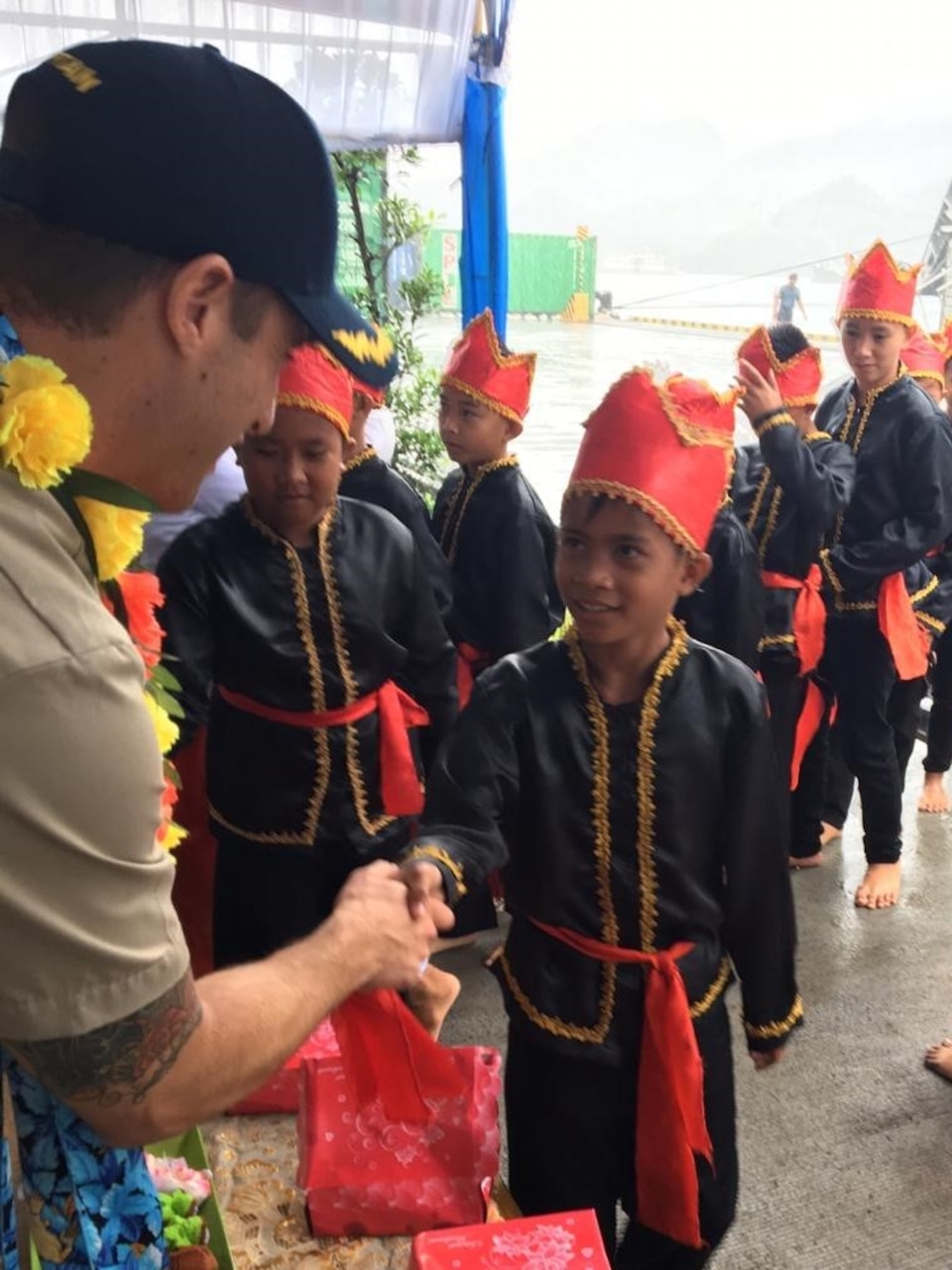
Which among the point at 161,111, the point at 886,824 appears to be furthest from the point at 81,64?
the point at 886,824

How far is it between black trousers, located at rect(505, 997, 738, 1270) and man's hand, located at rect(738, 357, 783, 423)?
1.87m

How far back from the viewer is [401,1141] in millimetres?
1589

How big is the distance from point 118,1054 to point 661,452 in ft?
3.68

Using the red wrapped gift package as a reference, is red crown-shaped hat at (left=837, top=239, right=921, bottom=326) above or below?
above

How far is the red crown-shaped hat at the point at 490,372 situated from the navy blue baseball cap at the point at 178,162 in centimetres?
219

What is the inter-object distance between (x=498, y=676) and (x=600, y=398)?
1.57 feet

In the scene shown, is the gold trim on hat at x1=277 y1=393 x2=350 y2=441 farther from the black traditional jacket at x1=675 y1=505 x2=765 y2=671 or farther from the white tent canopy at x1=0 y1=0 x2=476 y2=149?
the white tent canopy at x1=0 y1=0 x2=476 y2=149

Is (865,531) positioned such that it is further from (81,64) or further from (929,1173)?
(81,64)

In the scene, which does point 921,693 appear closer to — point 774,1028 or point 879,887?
point 879,887

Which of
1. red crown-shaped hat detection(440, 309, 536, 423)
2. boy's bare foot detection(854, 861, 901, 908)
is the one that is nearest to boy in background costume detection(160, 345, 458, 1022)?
red crown-shaped hat detection(440, 309, 536, 423)

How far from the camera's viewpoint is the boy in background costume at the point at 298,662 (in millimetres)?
2154

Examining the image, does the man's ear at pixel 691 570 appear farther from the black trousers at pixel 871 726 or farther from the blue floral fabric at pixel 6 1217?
the black trousers at pixel 871 726

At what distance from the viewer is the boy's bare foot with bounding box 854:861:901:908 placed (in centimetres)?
338

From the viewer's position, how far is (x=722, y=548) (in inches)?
113
